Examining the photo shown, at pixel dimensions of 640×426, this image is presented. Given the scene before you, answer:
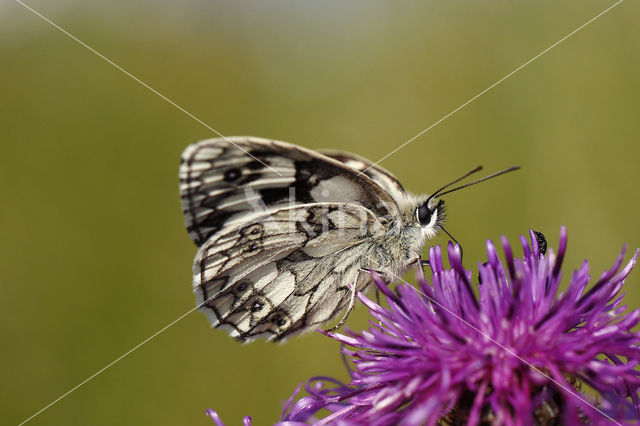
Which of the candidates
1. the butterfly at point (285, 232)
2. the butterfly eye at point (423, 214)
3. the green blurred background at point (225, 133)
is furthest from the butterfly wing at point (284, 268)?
the green blurred background at point (225, 133)

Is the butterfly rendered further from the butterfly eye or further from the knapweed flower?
the knapweed flower

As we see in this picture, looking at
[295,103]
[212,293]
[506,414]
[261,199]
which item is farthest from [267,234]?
[295,103]

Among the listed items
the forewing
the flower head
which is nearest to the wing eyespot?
the forewing

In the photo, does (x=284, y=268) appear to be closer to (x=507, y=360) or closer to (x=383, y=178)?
(x=383, y=178)

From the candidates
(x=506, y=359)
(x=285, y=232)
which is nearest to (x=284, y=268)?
(x=285, y=232)

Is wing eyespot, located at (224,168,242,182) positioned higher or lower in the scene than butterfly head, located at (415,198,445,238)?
higher

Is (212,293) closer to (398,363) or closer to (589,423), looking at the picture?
(398,363)
